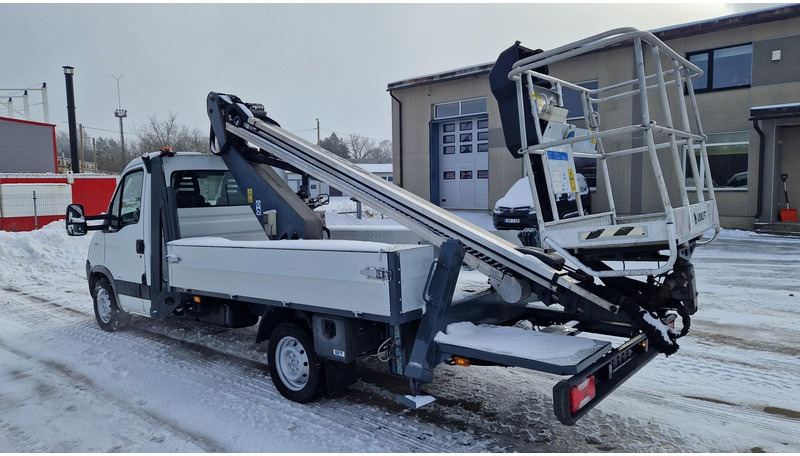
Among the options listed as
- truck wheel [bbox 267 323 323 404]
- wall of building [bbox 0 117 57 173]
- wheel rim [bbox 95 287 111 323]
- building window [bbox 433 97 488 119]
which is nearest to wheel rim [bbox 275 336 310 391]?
truck wheel [bbox 267 323 323 404]

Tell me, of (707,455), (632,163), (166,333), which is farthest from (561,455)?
(632,163)

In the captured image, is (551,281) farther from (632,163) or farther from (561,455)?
(632,163)

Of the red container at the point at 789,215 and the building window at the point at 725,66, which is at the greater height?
the building window at the point at 725,66

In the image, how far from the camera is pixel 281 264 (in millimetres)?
4406

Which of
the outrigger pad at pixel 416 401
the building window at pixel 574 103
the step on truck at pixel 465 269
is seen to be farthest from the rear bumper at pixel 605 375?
the building window at pixel 574 103

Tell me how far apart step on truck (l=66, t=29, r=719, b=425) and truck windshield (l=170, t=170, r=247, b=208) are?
0.34 ft

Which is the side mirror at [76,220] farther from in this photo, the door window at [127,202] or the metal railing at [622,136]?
the metal railing at [622,136]

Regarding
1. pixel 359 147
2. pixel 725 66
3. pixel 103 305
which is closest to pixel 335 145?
pixel 359 147

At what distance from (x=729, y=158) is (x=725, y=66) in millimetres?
2801

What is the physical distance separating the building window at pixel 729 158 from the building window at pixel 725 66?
153cm

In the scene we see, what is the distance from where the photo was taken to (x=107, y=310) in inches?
277

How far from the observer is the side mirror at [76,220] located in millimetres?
6500

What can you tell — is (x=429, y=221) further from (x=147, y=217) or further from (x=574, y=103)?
(x=574, y=103)

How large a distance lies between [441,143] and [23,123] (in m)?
19.9
